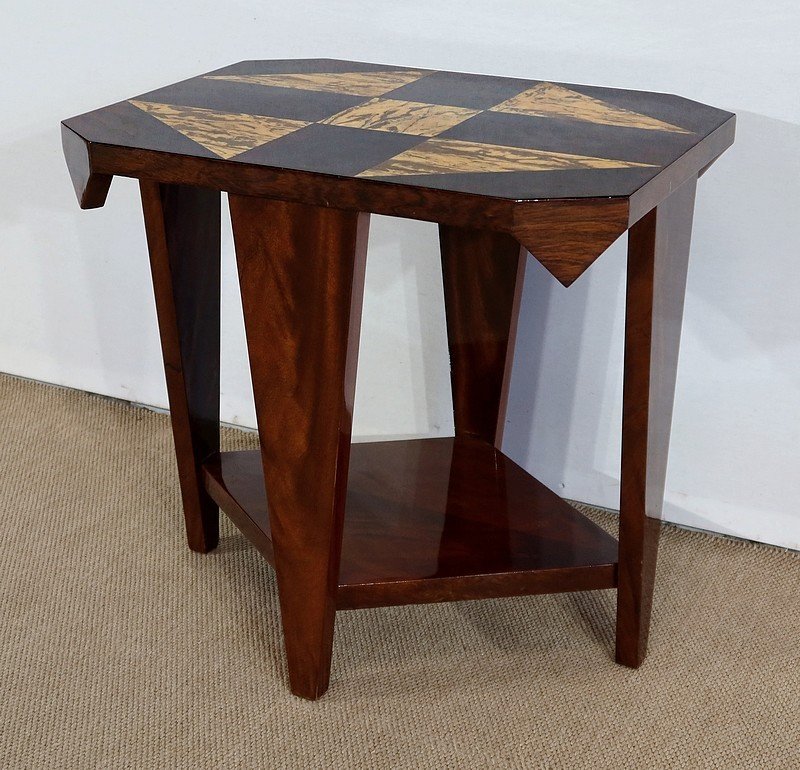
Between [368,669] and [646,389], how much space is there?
1.60 feet

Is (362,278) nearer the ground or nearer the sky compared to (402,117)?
nearer the ground

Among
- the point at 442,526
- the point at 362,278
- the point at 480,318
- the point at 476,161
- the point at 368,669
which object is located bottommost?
the point at 368,669

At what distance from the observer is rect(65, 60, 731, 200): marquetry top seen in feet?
2.87

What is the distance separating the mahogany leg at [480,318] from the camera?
52.3 inches

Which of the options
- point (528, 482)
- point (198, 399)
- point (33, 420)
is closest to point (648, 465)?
point (528, 482)

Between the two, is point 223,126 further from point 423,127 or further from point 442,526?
point 442,526

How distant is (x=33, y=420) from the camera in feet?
6.07

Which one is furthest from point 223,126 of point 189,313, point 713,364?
point 713,364

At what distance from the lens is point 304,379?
101 cm

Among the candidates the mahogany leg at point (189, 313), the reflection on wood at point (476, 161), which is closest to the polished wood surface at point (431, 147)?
the reflection on wood at point (476, 161)

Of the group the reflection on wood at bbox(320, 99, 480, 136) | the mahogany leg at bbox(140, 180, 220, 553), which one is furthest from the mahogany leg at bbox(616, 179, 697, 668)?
the mahogany leg at bbox(140, 180, 220, 553)

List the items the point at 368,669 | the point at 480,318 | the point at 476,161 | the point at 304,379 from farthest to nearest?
1. the point at 480,318
2. the point at 368,669
3. the point at 304,379
4. the point at 476,161

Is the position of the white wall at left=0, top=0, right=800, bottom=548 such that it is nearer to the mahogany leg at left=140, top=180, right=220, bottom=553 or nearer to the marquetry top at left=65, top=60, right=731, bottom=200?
the marquetry top at left=65, top=60, right=731, bottom=200

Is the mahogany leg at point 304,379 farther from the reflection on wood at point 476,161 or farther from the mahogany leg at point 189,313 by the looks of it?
the mahogany leg at point 189,313
